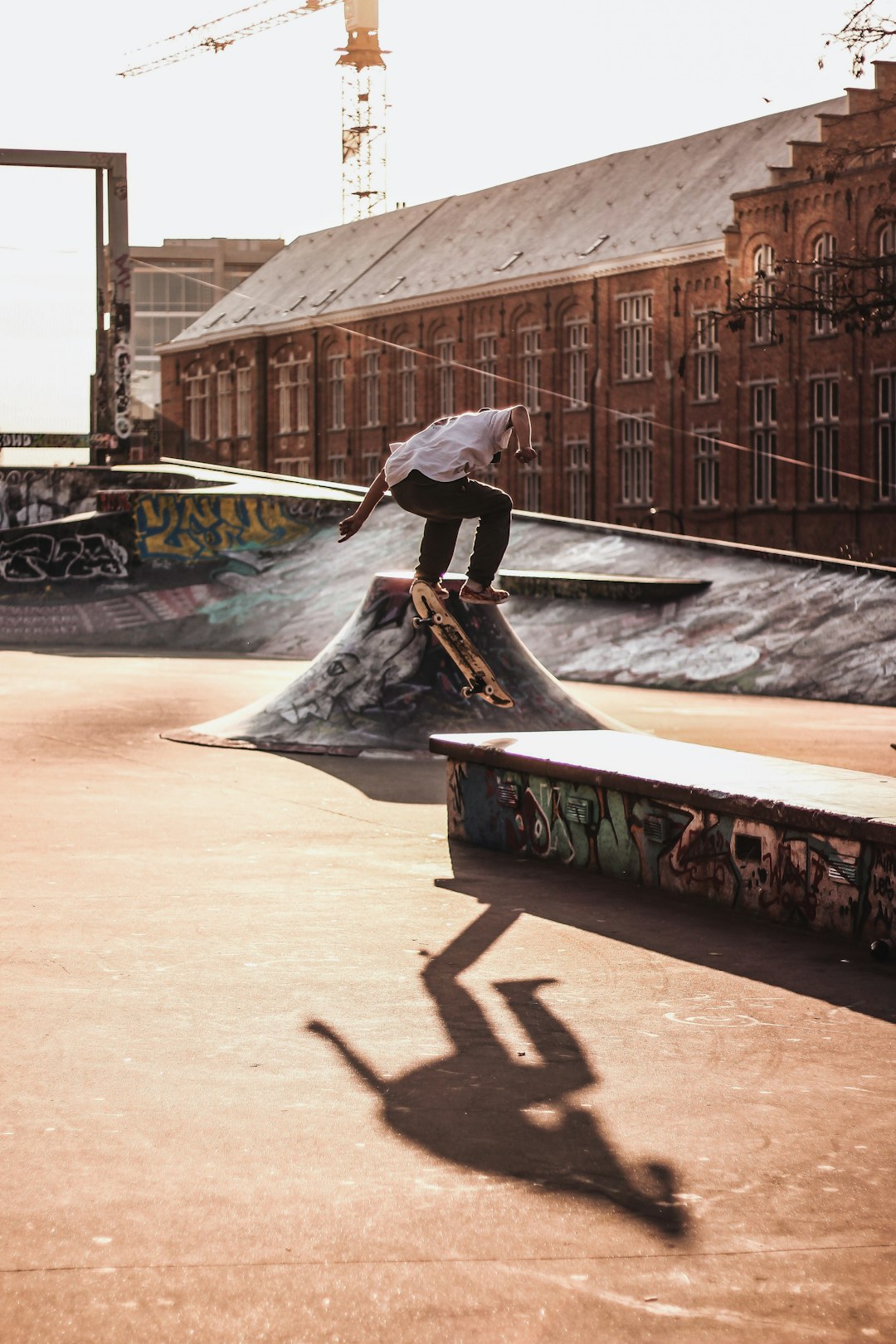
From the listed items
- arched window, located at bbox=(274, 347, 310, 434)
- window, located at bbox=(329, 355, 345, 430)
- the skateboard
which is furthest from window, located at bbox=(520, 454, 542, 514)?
the skateboard

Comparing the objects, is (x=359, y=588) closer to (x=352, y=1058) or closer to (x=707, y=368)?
(x=352, y=1058)

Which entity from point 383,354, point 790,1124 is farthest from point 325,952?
point 383,354

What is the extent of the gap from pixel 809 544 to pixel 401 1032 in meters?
40.6

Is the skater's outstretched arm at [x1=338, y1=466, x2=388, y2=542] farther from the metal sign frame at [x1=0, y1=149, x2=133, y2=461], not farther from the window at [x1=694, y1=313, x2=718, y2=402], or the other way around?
the window at [x1=694, y1=313, x2=718, y2=402]

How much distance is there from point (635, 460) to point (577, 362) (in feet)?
14.9

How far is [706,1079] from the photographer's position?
453cm

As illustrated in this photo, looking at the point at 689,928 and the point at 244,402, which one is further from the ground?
the point at 244,402

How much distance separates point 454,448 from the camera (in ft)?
27.2

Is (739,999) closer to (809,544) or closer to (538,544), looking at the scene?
(538,544)

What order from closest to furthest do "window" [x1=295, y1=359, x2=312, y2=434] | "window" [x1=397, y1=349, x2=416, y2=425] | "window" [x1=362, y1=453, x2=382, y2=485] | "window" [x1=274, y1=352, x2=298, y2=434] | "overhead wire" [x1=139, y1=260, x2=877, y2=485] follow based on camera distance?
"overhead wire" [x1=139, y1=260, x2=877, y2=485] → "window" [x1=397, y1=349, x2=416, y2=425] → "window" [x1=362, y1=453, x2=382, y2=485] → "window" [x1=295, y1=359, x2=312, y2=434] → "window" [x1=274, y1=352, x2=298, y2=434]

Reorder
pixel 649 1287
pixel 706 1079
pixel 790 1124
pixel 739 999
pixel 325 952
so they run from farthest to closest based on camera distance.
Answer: pixel 325 952 < pixel 739 999 < pixel 706 1079 < pixel 790 1124 < pixel 649 1287

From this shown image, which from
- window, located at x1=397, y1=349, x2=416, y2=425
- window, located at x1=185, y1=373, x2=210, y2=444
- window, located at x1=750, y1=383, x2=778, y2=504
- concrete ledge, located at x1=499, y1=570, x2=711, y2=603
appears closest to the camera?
concrete ledge, located at x1=499, y1=570, x2=711, y2=603

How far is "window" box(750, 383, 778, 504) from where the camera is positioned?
4528 centimetres

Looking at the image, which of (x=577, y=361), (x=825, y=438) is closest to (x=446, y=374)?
(x=577, y=361)
